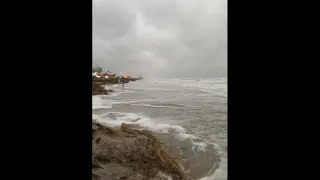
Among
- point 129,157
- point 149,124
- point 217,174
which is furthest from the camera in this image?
point 149,124

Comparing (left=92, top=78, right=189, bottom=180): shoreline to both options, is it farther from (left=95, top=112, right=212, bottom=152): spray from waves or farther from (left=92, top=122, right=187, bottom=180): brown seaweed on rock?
(left=95, top=112, right=212, bottom=152): spray from waves

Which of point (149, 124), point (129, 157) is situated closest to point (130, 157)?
point (129, 157)

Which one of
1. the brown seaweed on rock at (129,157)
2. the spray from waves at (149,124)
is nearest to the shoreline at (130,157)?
the brown seaweed on rock at (129,157)

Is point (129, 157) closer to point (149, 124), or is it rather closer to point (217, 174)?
point (217, 174)

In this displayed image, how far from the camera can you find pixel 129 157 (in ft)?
11.4

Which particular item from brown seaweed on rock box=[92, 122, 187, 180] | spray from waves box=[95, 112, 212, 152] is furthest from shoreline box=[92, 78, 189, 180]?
spray from waves box=[95, 112, 212, 152]

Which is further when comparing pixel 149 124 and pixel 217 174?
pixel 149 124

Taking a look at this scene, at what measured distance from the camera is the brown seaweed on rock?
122 inches
